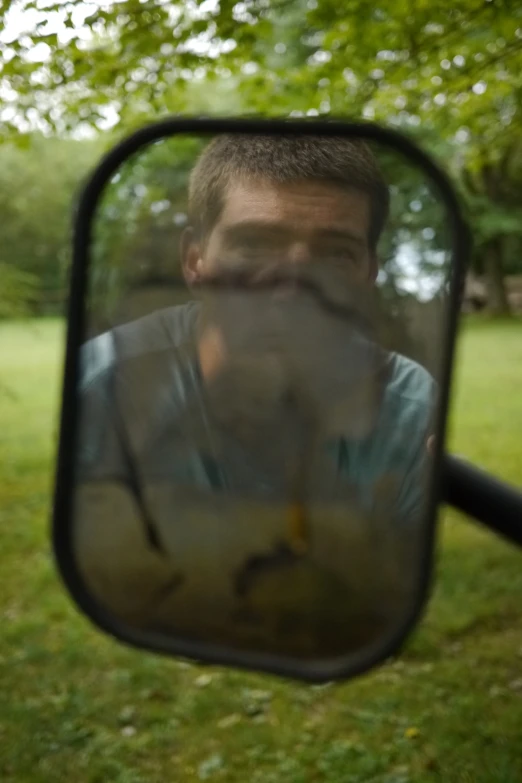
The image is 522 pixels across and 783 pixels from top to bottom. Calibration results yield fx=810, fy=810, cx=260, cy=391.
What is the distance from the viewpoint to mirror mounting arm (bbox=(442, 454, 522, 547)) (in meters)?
1.45

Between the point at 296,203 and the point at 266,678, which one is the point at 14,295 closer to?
the point at 266,678

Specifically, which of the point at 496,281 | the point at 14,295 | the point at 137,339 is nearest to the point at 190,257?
the point at 137,339

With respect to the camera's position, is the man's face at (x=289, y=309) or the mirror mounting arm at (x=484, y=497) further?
the mirror mounting arm at (x=484, y=497)

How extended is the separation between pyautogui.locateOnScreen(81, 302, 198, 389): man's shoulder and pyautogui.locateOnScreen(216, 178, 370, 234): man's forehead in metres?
0.18

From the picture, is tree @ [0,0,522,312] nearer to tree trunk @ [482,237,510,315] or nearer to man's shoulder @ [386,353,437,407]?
man's shoulder @ [386,353,437,407]

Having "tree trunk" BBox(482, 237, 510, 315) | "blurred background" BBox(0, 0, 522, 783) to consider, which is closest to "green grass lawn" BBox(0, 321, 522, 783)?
"blurred background" BBox(0, 0, 522, 783)

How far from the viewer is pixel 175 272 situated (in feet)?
4.53

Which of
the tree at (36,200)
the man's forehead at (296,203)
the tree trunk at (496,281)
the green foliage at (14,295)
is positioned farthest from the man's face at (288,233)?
the tree trunk at (496,281)

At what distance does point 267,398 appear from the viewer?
128cm

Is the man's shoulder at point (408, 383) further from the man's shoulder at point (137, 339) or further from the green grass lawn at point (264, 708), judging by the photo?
the green grass lawn at point (264, 708)

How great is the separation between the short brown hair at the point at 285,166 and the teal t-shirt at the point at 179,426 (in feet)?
0.67

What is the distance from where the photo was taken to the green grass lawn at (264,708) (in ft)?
12.6

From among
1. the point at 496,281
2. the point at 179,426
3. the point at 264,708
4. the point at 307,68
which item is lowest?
the point at 264,708

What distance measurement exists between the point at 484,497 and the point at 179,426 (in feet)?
1.88
